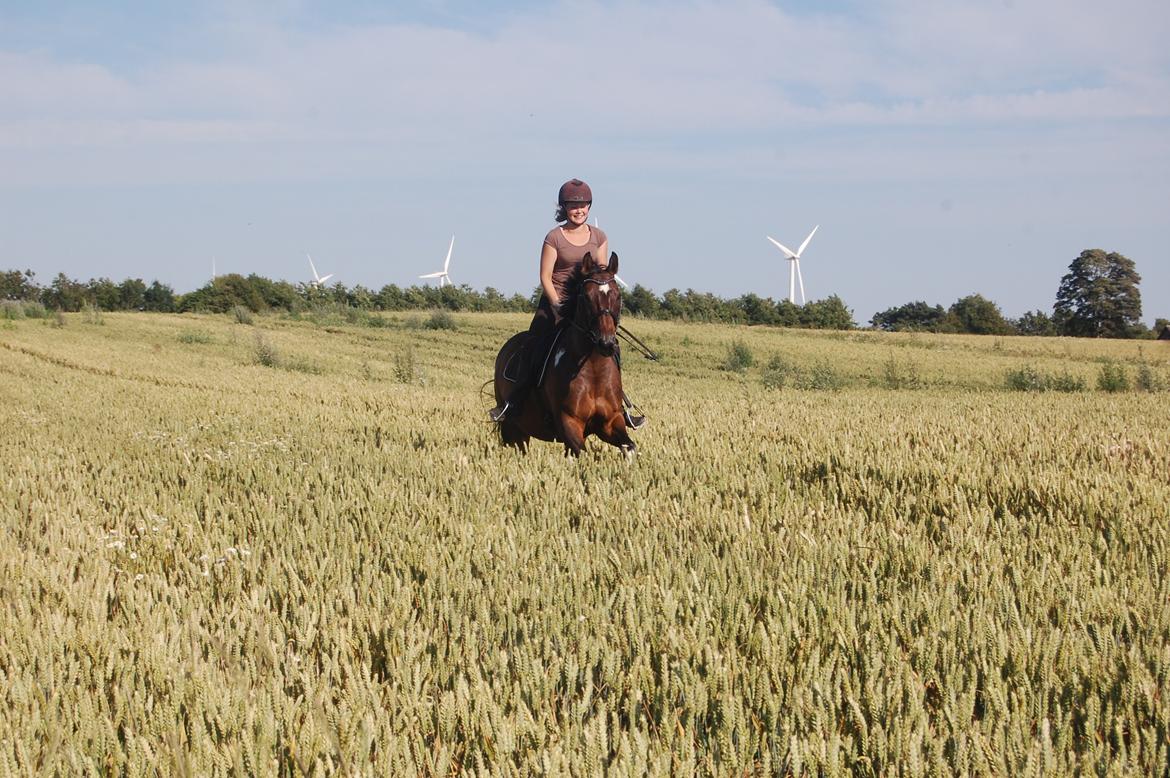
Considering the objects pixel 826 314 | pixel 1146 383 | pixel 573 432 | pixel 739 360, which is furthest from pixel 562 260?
pixel 826 314

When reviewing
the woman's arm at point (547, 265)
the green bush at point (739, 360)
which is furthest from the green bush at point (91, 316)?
the woman's arm at point (547, 265)

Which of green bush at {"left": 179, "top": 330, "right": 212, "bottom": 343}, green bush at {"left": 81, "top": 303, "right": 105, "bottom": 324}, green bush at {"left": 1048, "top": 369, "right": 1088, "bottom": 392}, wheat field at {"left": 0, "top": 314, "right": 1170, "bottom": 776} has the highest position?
green bush at {"left": 81, "top": 303, "right": 105, "bottom": 324}

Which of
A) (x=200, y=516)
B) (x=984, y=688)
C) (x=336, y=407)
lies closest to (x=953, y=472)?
(x=984, y=688)

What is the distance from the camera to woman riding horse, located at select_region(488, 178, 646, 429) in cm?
893

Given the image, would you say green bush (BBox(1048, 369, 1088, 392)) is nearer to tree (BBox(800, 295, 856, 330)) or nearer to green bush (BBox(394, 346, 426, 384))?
green bush (BBox(394, 346, 426, 384))

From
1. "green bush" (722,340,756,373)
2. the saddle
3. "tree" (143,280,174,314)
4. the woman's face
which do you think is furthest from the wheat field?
"tree" (143,280,174,314)

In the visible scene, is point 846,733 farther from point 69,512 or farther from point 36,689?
point 69,512

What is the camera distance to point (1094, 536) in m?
5.38

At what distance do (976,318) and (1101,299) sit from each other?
35.7 ft

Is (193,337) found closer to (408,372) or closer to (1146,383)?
(408,372)

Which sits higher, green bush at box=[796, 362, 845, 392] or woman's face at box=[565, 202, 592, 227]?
woman's face at box=[565, 202, 592, 227]

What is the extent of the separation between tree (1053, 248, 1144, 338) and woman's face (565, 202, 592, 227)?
82121 millimetres

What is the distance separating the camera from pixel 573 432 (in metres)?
8.72

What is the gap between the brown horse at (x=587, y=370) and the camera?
8094 millimetres
